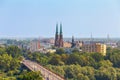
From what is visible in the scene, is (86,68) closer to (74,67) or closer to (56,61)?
(74,67)

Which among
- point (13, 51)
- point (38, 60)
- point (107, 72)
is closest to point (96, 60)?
point (38, 60)

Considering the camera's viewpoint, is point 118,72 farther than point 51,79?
Yes

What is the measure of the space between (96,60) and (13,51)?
29.6 feet

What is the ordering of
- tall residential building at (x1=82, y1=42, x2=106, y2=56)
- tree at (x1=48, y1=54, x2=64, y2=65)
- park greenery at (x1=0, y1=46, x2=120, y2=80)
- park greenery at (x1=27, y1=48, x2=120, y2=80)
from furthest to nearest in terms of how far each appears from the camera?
tall residential building at (x1=82, y1=42, x2=106, y2=56)
tree at (x1=48, y1=54, x2=64, y2=65)
park greenery at (x1=27, y1=48, x2=120, y2=80)
park greenery at (x1=0, y1=46, x2=120, y2=80)

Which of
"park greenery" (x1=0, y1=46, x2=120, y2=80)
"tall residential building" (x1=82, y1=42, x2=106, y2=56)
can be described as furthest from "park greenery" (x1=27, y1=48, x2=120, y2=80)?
"tall residential building" (x1=82, y1=42, x2=106, y2=56)

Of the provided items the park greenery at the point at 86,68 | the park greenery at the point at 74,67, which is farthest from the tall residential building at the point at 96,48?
the park greenery at the point at 86,68

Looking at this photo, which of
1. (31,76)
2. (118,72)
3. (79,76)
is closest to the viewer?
(31,76)

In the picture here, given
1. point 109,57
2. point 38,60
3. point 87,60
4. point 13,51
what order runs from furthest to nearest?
point 13,51, point 38,60, point 109,57, point 87,60

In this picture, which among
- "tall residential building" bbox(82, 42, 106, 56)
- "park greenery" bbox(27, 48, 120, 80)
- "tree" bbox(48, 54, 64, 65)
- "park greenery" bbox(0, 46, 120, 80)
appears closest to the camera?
"park greenery" bbox(0, 46, 120, 80)

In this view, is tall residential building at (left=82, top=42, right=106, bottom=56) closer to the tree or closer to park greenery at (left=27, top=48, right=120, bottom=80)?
park greenery at (left=27, top=48, right=120, bottom=80)

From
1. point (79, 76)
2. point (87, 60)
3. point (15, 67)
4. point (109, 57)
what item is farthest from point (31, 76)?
point (109, 57)

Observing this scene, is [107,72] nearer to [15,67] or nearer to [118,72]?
[118,72]

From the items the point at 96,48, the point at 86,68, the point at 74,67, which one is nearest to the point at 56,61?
the point at 86,68

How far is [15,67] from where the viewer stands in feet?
73.9
